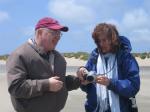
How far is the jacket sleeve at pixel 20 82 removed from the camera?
19.5 feet

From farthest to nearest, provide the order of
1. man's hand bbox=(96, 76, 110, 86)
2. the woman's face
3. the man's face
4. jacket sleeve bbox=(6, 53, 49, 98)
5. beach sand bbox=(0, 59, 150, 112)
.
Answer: beach sand bbox=(0, 59, 150, 112) < the woman's face < man's hand bbox=(96, 76, 110, 86) < the man's face < jacket sleeve bbox=(6, 53, 49, 98)

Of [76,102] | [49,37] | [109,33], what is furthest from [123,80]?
[76,102]

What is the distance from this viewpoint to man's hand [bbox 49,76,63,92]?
19.7ft

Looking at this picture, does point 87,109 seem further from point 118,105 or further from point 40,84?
point 40,84

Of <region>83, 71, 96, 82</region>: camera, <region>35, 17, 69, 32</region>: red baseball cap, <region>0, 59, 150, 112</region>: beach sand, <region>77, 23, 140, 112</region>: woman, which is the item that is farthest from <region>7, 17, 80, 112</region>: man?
<region>0, 59, 150, 112</region>: beach sand

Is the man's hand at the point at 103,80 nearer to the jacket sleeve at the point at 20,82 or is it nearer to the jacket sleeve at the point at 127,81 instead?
the jacket sleeve at the point at 127,81

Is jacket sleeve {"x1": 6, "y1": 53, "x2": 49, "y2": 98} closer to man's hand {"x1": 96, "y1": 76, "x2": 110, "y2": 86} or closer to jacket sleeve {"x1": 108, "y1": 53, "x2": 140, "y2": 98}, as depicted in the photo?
man's hand {"x1": 96, "y1": 76, "x2": 110, "y2": 86}

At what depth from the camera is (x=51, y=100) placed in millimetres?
6152

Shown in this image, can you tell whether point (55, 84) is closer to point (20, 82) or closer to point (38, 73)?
point (38, 73)

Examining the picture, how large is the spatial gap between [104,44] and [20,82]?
49.9 inches

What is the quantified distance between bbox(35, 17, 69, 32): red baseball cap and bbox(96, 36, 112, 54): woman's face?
612mm

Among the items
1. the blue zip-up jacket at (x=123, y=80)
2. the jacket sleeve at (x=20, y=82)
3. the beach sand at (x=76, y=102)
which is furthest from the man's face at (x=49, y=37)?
the beach sand at (x=76, y=102)

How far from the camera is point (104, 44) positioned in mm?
6699

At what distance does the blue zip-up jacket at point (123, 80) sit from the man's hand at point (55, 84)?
78 cm
